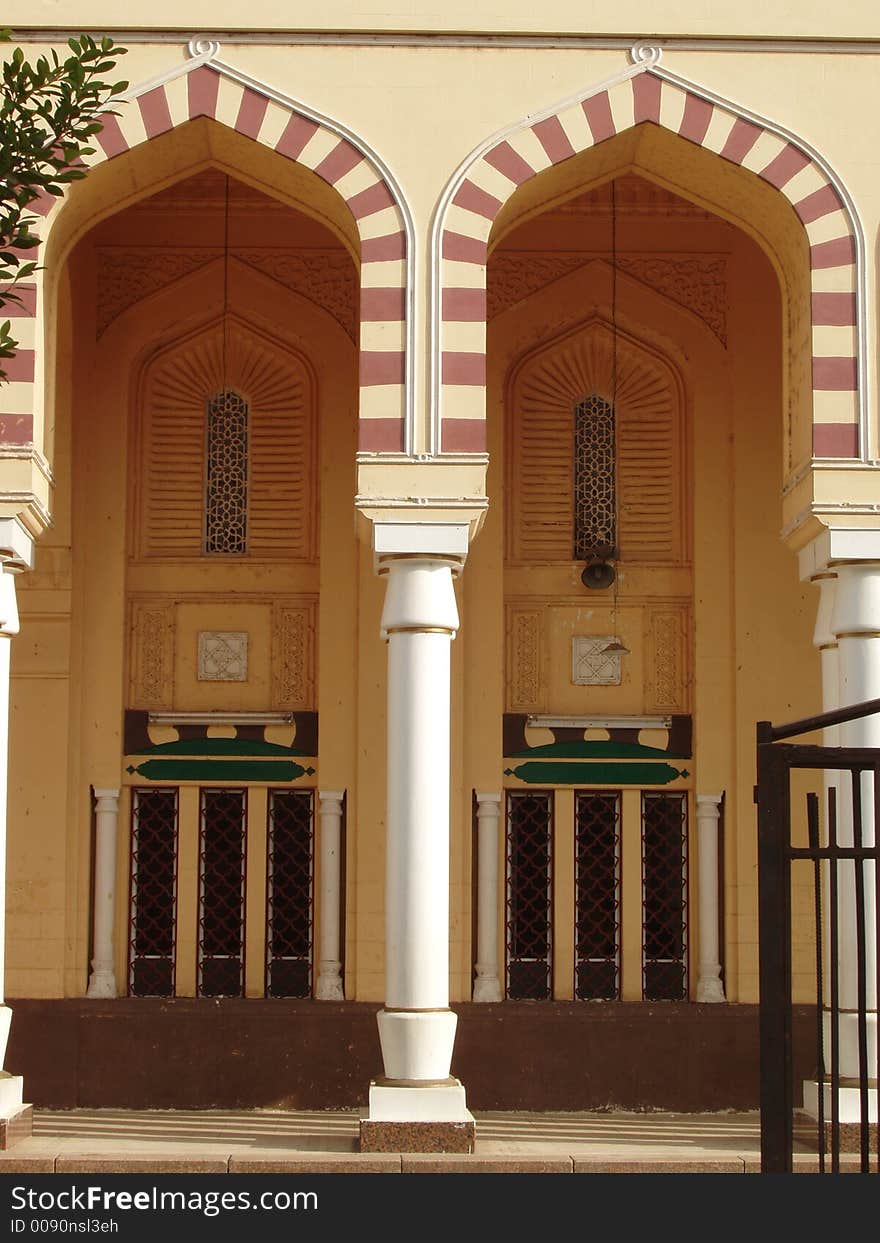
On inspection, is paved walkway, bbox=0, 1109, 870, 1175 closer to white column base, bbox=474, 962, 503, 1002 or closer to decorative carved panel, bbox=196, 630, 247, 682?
white column base, bbox=474, 962, 503, 1002

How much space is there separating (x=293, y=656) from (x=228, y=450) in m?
1.35

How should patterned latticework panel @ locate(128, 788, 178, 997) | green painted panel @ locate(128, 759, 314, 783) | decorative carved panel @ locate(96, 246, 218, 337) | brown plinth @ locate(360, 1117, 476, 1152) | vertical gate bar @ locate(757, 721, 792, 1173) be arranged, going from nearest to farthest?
vertical gate bar @ locate(757, 721, 792, 1173)
brown plinth @ locate(360, 1117, 476, 1152)
patterned latticework panel @ locate(128, 788, 178, 997)
green painted panel @ locate(128, 759, 314, 783)
decorative carved panel @ locate(96, 246, 218, 337)

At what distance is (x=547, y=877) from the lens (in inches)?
456

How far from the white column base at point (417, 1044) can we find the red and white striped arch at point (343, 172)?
9.04 ft

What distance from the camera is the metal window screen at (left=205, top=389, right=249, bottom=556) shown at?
1195 centimetres

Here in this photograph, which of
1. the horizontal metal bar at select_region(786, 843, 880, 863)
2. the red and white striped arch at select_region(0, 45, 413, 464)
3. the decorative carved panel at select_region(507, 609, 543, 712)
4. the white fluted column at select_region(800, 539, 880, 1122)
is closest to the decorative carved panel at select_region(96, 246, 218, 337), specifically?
the red and white striped arch at select_region(0, 45, 413, 464)

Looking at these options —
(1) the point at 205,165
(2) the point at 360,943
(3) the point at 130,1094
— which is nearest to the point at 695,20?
(1) the point at 205,165

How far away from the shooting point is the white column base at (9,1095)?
30.5 ft

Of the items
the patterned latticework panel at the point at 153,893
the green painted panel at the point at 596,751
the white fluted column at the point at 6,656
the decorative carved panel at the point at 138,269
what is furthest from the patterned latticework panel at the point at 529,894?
the decorative carved panel at the point at 138,269

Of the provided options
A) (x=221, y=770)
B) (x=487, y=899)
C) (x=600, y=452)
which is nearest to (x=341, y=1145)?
(x=487, y=899)

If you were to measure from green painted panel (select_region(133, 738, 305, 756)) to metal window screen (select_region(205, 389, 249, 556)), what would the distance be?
1.18 metres

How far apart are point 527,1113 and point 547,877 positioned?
1.39 metres

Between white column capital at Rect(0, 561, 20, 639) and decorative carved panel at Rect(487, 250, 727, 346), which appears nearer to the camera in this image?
white column capital at Rect(0, 561, 20, 639)

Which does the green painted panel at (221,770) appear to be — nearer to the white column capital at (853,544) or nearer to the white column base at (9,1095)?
the white column base at (9,1095)
